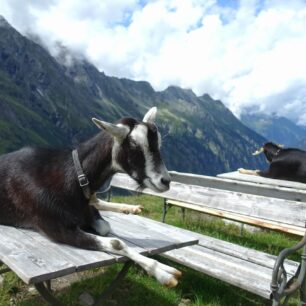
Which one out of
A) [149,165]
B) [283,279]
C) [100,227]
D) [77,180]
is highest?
[149,165]

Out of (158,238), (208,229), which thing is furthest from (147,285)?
(208,229)

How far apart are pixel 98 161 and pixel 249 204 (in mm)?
3033

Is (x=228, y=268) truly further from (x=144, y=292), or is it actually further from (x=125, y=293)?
(x=125, y=293)

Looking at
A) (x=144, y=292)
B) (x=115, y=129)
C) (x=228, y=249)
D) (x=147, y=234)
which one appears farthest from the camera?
(x=228, y=249)

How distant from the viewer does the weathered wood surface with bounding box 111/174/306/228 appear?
18.6 feet

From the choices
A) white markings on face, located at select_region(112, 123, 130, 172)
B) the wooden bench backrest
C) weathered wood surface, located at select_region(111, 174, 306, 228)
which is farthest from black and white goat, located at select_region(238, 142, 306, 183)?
white markings on face, located at select_region(112, 123, 130, 172)

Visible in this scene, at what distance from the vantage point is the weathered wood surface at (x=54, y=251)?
3.48 meters

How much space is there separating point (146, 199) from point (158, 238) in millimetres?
10735

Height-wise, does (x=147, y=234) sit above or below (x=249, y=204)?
below

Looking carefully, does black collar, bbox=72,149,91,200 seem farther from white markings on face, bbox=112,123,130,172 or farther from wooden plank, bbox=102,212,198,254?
wooden plank, bbox=102,212,198,254

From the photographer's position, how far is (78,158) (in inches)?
175

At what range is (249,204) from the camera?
Answer: 6418 millimetres

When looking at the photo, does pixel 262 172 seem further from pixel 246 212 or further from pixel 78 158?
pixel 78 158

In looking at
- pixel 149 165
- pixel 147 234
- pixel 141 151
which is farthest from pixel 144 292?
pixel 141 151
